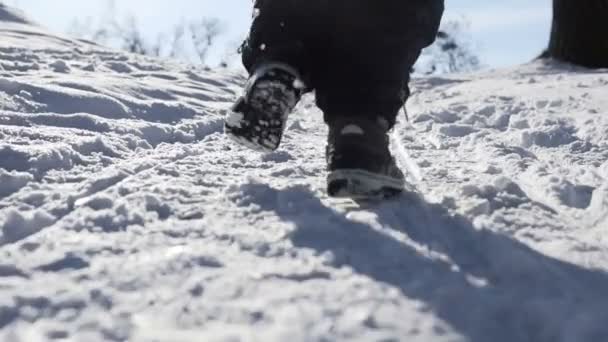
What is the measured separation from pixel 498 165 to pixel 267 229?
2.90 feet

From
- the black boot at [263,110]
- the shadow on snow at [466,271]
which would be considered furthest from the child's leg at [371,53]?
the shadow on snow at [466,271]

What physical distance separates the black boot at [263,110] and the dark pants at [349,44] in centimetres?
5

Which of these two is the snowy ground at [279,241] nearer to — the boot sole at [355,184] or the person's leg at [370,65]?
the boot sole at [355,184]

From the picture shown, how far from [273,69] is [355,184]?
0.32m

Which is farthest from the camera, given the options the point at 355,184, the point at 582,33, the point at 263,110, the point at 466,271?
the point at 582,33

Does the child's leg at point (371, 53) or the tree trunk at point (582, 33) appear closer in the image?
the child's leg at point (371, 53)

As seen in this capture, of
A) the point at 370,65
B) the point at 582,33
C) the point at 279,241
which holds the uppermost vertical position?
the point at 582,33

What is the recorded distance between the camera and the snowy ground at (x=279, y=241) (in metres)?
0.68

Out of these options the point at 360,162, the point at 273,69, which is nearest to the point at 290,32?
the point at 273,69

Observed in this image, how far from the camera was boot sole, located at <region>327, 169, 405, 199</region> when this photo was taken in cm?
112

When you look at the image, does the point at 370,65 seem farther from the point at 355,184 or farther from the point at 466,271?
the point at 466,271

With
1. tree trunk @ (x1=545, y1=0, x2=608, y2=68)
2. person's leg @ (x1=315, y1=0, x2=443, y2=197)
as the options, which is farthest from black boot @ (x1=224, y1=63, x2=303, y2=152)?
tree trunk @ (x1=545, y1=0, x2=608, y2=68)

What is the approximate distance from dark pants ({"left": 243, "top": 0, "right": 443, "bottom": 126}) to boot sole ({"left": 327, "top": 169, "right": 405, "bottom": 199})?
19cm

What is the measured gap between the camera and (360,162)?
1.14 meters
